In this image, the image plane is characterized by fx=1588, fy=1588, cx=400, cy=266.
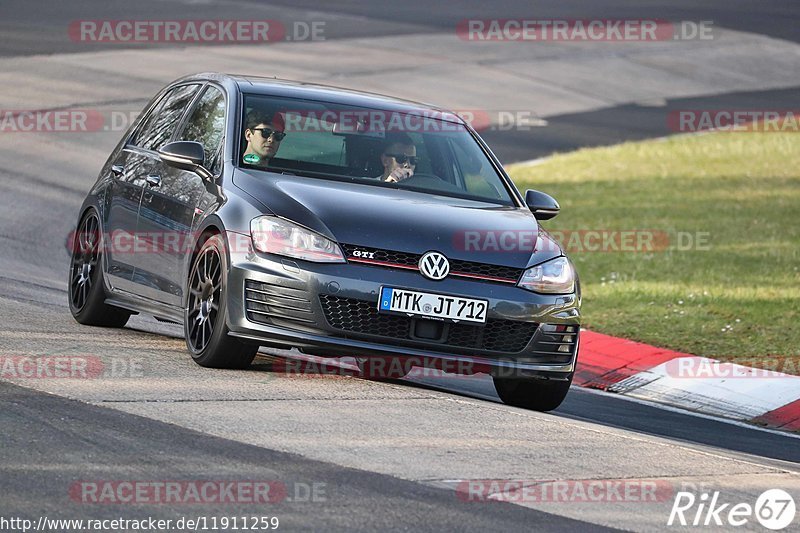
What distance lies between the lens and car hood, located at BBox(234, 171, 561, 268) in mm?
8297

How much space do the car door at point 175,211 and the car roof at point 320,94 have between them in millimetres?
177

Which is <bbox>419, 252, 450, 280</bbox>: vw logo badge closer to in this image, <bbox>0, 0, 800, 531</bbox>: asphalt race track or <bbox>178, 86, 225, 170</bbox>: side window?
<bbox>0, 0, 800, 531</bbox>: asphalt race track

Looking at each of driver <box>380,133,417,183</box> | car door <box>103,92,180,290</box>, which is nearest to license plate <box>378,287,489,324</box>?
driver <box>380,133,417,183</box>

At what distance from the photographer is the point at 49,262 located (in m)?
14.1

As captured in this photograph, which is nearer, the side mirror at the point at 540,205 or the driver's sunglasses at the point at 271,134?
the driver's sunglasses at the point at 271,134

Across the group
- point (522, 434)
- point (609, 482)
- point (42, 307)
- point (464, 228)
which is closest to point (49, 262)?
point (42, 307)

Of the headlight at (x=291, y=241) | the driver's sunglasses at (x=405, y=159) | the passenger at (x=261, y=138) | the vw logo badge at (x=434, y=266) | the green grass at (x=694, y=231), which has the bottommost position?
the green grass at (x=694, y=231)

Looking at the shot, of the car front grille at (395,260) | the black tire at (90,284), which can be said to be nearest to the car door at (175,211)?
the black tire at (90,284)

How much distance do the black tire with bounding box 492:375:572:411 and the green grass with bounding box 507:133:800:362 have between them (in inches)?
130

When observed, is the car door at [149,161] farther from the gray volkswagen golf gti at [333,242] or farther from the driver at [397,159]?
the driver at [397,159]

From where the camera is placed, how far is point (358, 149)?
935 cm

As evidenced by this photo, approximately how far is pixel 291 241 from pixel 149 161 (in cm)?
198

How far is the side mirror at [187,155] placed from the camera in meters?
8.98

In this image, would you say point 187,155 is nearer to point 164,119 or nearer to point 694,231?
point 164,119
